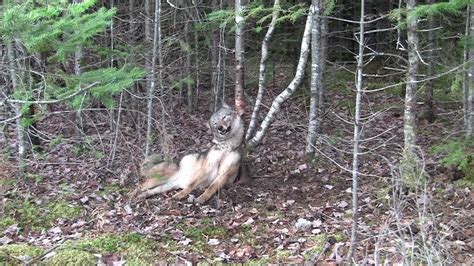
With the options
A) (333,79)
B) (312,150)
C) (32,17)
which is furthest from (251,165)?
(333,79)

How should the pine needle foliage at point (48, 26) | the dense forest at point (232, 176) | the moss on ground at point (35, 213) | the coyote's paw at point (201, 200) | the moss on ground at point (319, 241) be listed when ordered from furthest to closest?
the coyote's paw at point (201, 200) < the moss on ground at point (35, 213) < the moss on ground at point (319, 241) < the dense forest at point (232, 176) < the pine needle foliage at point (48, 26)

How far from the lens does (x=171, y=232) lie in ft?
21.5

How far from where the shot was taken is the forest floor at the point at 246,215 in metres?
5.54

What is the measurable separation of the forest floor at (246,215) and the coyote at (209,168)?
218 millimetres

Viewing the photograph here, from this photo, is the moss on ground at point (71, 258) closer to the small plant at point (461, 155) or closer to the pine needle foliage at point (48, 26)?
the pine needle foliage at point (48, 26)

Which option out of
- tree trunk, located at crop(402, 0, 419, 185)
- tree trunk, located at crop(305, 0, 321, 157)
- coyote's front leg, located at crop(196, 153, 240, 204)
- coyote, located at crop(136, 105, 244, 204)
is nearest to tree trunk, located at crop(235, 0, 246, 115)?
coyote, located at crop(136, 105, 244, 204)

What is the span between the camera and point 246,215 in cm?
717

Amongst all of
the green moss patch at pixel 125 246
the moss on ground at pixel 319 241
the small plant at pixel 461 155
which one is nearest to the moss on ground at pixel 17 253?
the green moss patch at pixel 125 246

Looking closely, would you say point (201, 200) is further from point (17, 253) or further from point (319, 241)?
point (17, 253)

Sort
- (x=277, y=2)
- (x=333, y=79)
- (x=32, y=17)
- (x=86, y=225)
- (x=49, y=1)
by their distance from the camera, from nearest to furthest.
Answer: (x=32, y=17) → (x=49, y=1) → (x=86, y=225) → (x=277, y=2) → (x=333, y=79)

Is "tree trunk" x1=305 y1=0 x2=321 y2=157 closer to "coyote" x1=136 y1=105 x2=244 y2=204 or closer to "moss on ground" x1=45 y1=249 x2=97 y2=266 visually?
"coyote" x1=136 y1=105 x2=244 y2=204

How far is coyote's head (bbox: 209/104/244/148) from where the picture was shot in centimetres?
775

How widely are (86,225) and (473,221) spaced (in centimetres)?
489

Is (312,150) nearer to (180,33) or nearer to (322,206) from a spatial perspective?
(322,206)
